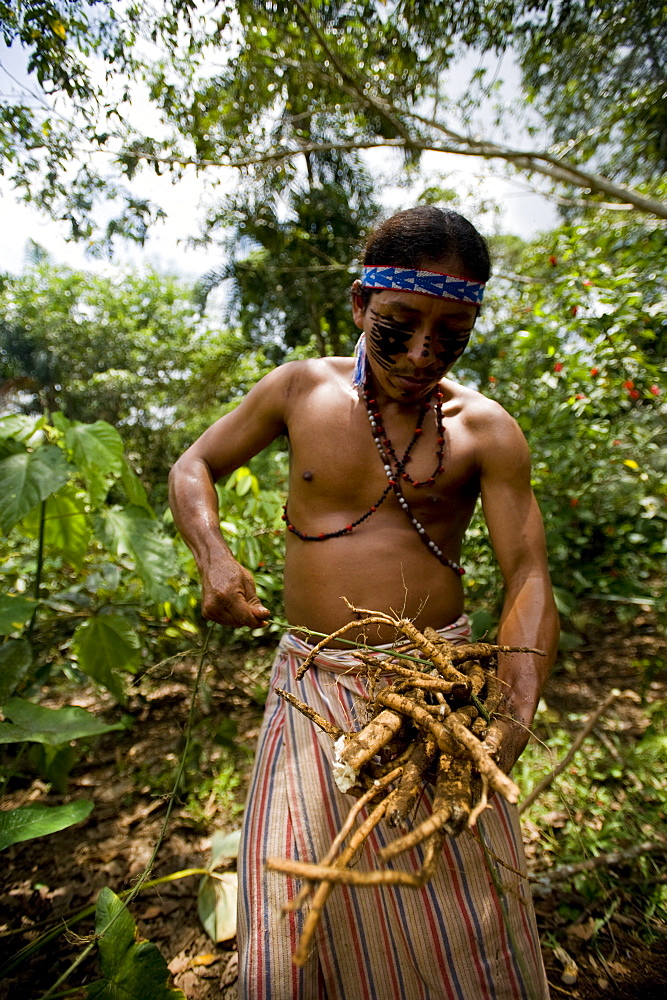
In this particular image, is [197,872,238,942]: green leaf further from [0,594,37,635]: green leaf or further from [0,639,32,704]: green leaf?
[0,594,37,635]: green leaf

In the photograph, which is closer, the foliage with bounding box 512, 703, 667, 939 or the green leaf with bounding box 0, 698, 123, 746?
the green leaf with bounding box 0, 698, 123, 746

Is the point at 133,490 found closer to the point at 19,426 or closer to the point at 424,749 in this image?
the point at 19,426

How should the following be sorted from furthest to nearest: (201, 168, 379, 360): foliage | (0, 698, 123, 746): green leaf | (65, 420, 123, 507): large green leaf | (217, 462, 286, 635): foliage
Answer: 1. (201, 168, 379, 360): foliage
2. (217, 462, 286, 635): foliage
3. (65, 420, 123, 507): large green leaf
4. (0, 698, 123, 746): green leaf

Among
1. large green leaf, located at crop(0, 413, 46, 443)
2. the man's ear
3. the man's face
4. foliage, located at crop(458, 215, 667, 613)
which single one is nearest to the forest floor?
foliage, located at crop(458, 215, 667, 613)

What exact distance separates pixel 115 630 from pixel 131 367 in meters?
12.6

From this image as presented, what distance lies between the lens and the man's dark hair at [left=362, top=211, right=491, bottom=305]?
1523 mm

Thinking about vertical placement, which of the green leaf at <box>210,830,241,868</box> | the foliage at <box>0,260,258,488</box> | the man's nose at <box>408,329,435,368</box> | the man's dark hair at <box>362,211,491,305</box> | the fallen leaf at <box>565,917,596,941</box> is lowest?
the green leaf at <box>210,830,241,868</box>

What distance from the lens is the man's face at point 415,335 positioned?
1529 mm

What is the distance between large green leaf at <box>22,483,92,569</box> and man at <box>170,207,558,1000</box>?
2.26 ft

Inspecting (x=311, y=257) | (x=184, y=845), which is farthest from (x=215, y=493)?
(x=311, y=257)

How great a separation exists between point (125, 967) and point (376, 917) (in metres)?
0.59

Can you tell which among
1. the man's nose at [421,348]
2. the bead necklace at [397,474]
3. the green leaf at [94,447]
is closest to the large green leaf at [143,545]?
the green leaf at [94,447]

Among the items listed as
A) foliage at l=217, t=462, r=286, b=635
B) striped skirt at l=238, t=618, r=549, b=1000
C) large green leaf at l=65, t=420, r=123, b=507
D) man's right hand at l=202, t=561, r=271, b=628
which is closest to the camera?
striped skirt at l=238, t=618, r=549, b=1000

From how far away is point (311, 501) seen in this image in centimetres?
173
